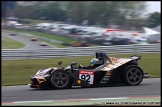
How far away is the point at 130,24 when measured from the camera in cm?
4872

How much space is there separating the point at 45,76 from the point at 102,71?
5.32 feet

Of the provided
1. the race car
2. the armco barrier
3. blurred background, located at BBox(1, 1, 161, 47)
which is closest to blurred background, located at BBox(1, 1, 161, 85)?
blurred background, located at BBox(1, 1, 161, 47)

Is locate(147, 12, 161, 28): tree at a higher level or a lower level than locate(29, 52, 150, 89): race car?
higher

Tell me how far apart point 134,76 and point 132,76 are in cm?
7

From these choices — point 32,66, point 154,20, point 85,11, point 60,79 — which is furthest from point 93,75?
point 154,20

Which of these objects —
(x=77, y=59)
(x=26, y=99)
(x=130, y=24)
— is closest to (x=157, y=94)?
(x=26, y=99)

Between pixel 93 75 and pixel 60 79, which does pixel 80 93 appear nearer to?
pixel 60 79

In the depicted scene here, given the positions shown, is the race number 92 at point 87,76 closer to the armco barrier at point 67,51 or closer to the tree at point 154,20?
the armco barrier at point 67,51

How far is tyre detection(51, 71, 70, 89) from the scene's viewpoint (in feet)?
36.3

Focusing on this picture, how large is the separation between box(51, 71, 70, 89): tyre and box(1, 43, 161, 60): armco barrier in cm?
1025

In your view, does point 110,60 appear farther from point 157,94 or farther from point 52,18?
point 52,18

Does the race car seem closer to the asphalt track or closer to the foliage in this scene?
the asphalt track

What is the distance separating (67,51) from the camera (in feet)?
71.9

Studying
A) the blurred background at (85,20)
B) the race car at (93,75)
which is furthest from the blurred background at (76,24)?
the race car at (93,75)
